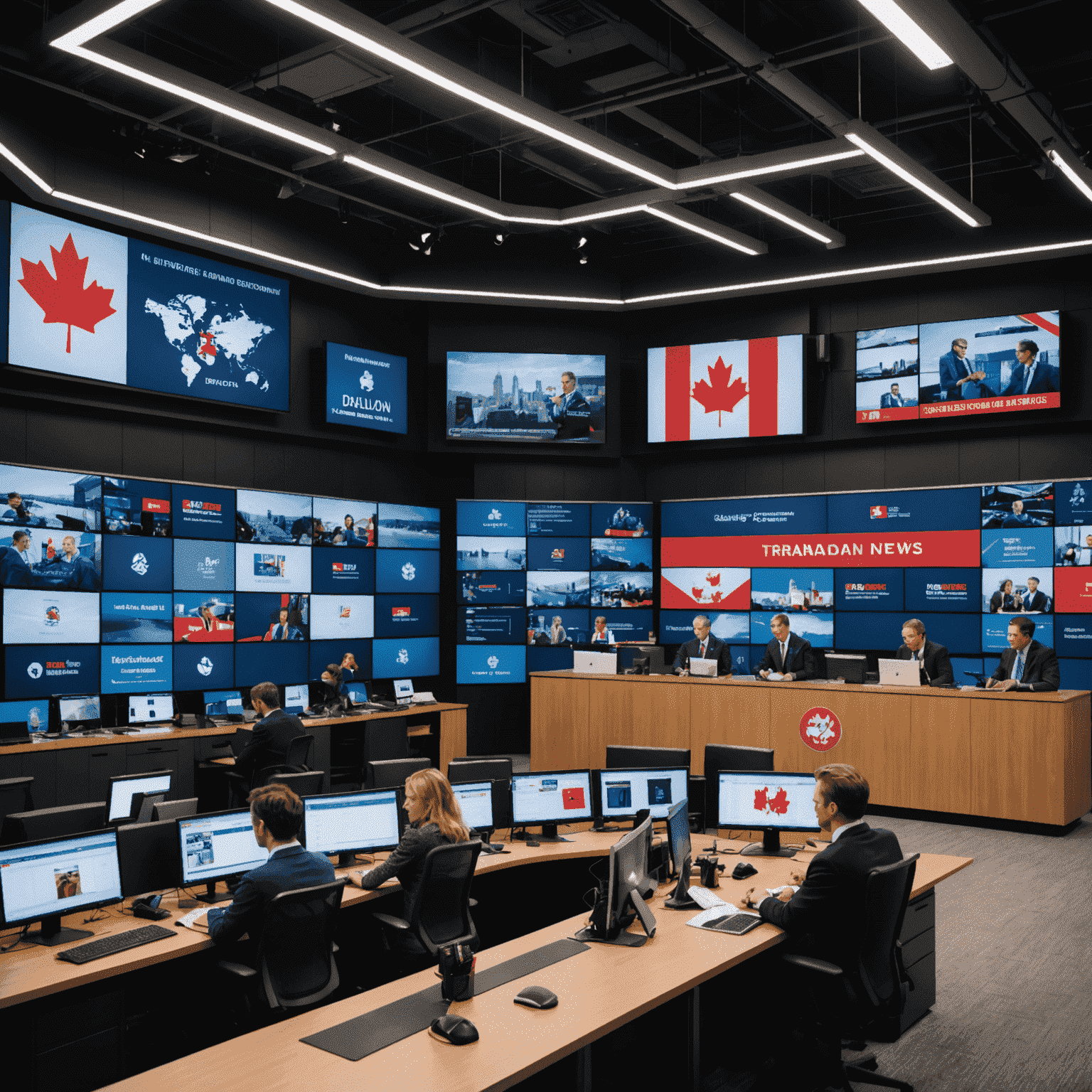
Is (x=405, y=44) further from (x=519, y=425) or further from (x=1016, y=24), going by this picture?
(x=519, y=425)

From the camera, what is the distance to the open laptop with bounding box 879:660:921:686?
27.5ft

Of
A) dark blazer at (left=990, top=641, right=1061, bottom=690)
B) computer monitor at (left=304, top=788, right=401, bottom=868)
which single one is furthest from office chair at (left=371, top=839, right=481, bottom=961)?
dark blazer at (left=990, top=641, right=1061, bottom=690)

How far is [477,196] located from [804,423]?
444 centimetres

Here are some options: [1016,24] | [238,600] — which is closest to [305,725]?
[238,600]

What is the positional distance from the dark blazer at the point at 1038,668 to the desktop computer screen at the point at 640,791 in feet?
12.6

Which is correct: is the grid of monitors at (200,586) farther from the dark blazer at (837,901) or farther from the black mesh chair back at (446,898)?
the dark blazer at (837,901)

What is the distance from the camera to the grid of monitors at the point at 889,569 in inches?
377

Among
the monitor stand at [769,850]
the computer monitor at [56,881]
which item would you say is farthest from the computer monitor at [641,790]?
the computer monitor at [56,881]

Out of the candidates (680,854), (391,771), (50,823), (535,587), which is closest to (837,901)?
(680,854)

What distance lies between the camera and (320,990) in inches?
153

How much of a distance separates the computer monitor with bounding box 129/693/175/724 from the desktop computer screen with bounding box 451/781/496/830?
427 centimetres

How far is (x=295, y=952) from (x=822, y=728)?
19.0 ft

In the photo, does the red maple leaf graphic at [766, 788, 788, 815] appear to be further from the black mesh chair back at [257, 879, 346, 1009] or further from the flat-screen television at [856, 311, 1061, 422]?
the flat-screen television at [856, 311, 1061, 422]

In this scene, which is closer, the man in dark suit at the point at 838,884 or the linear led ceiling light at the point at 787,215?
the man in dark suit at the point at 838,884
